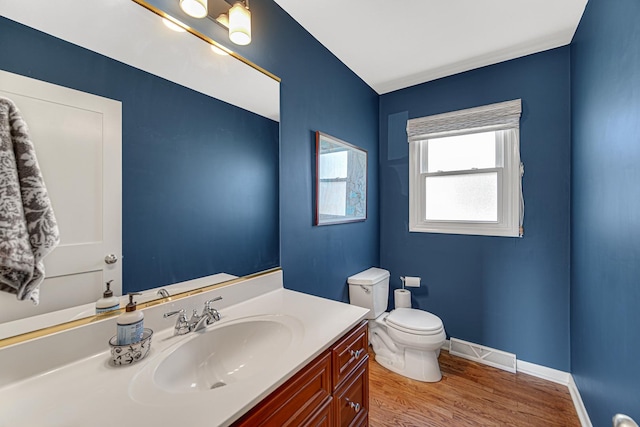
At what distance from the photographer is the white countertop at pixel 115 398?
0.59 metres

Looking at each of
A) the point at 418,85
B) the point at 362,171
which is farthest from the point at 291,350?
the point at 418,85

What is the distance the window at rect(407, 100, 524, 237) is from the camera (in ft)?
6.91

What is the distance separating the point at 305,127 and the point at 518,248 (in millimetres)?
1886

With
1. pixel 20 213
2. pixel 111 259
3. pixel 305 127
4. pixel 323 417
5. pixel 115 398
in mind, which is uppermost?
pixel 305 127

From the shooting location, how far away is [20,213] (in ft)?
1.92

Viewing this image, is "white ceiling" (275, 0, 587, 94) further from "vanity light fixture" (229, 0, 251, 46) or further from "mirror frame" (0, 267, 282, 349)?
"mirror frame" (0, 267, 282, 349)

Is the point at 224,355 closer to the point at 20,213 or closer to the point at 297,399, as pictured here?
the point at 297,399

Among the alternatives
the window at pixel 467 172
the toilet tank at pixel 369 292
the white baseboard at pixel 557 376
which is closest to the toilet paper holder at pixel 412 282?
the toilet tank at pixel 369 292

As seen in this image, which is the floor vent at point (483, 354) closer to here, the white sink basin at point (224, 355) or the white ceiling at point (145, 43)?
the white sink basin at point (224, 355)

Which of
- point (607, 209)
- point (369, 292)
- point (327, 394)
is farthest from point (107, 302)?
point (607, 209)

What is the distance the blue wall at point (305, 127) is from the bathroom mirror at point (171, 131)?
0.13m

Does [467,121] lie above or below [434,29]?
below

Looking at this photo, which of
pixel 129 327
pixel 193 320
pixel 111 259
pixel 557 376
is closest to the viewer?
pixel 129 327

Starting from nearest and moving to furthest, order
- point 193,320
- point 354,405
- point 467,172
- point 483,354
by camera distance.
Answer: point 193,320
point 354,405
point 483,354
point 467,172
